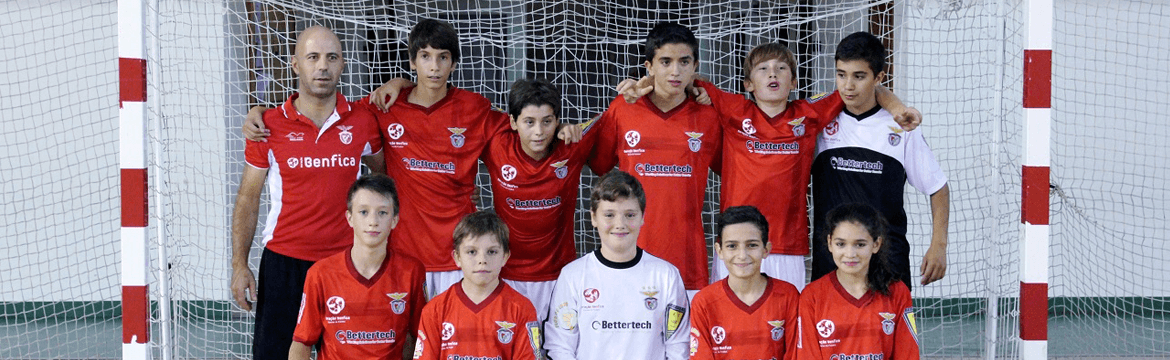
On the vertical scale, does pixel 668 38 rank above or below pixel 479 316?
above

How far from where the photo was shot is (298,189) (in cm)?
324

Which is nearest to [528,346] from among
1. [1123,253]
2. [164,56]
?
[164,56]

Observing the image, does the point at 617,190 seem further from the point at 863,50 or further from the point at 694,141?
the point at 863,50

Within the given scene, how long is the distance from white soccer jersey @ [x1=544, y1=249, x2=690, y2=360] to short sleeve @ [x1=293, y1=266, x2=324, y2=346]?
740 millimetres

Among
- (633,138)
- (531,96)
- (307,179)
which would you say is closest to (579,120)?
(633,138)

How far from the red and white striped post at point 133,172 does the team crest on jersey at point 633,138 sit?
1.64 meters

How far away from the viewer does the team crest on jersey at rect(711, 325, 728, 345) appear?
286cm

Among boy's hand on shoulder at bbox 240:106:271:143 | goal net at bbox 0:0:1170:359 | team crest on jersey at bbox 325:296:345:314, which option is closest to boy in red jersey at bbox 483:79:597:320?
team crest on jersey at bbox 325:296:345:314

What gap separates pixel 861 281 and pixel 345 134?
180 cm

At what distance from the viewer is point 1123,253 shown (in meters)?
5.16

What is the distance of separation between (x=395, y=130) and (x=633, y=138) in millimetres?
858

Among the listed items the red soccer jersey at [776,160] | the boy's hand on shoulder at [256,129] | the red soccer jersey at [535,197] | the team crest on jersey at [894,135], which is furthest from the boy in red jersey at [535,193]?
the team crest on jersey at [894,135]

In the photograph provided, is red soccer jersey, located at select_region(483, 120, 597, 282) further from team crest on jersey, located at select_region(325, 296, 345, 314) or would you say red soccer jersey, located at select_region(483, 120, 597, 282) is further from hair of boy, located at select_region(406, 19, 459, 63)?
team crest on jersey, located at select_region(325, 296, 345, 314)

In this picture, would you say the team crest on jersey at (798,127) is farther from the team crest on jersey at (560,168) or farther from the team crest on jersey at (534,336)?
the team crest on jersey at (534,336)
